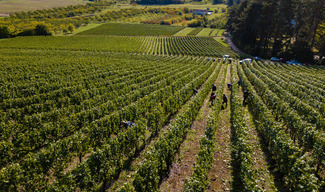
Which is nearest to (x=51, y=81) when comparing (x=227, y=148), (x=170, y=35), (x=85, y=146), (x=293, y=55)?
(x=85, y=146)

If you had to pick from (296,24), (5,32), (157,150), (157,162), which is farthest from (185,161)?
(5,32)

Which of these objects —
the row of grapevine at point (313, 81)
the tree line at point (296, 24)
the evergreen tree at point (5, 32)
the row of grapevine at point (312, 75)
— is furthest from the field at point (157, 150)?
the evergreen tree at point (5, 32)

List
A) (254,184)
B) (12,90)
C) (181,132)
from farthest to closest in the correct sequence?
(12,90) → (181,132) → (254,184)

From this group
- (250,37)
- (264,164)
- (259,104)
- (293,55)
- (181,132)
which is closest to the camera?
(264,164)

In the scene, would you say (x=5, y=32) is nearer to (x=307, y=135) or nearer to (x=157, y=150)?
(x=157, y=150)

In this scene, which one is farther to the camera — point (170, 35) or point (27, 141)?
point (170, 35)

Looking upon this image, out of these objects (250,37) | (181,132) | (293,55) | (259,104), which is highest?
(250,37)

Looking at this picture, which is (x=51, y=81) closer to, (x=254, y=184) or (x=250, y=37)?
(x=254, y=184)

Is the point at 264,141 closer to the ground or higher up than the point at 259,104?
closer to the ground

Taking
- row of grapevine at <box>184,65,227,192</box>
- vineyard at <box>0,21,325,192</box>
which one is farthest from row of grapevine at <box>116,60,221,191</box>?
row of grapevine at <box>184,65,227,192</box>
